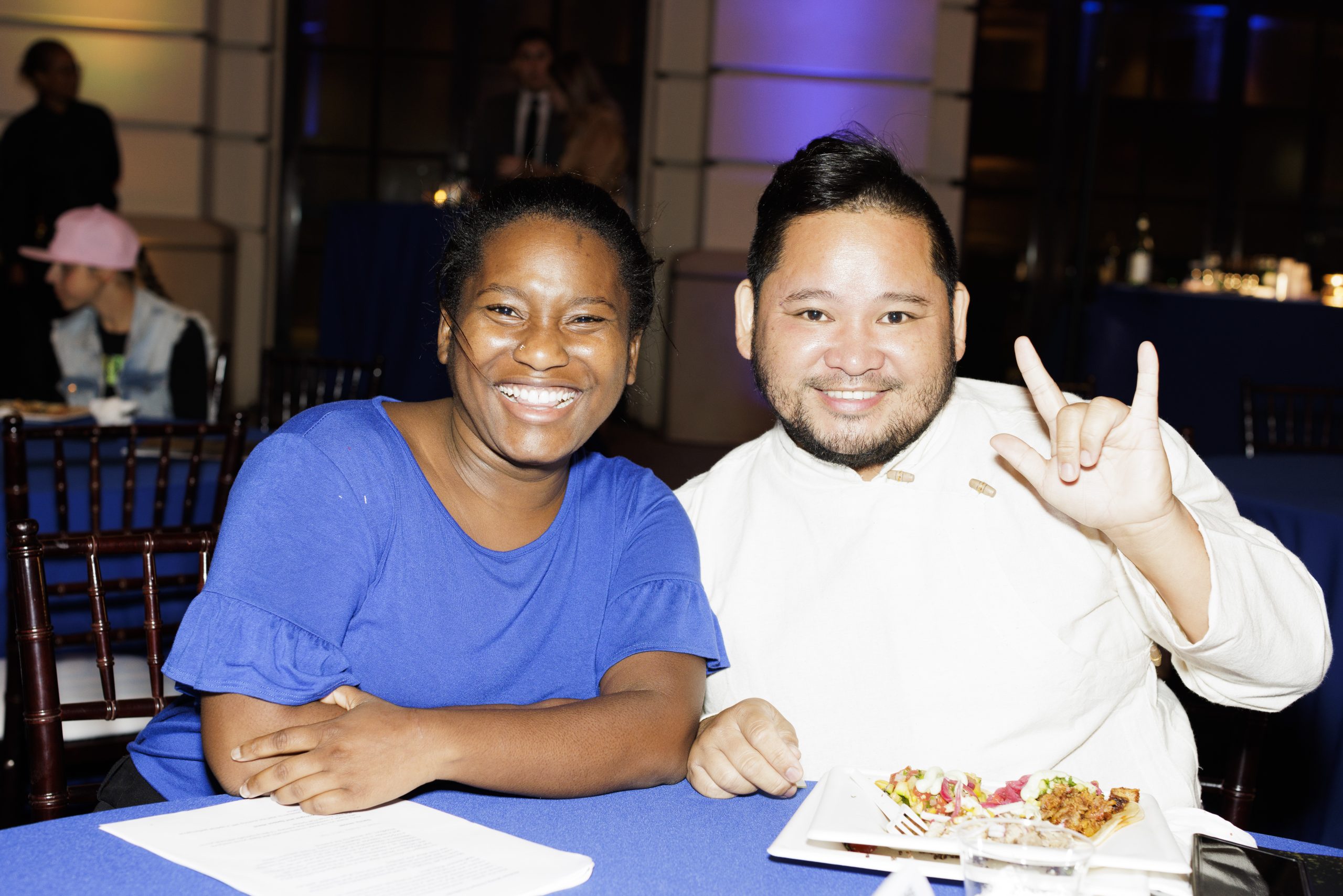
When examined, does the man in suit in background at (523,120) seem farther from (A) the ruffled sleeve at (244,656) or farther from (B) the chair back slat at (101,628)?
(A) the ruffled sleeve at (244,656)

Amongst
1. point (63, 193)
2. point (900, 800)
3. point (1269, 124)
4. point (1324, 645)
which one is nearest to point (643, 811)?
point (900, 800)

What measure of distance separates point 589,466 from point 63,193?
19.3 feet

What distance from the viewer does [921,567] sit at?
1.58 m

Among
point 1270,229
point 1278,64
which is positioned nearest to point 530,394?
point 1270,229

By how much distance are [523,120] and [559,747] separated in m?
6.74

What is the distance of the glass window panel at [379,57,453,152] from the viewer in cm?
828

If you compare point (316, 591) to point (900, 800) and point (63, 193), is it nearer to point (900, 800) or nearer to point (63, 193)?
point (900, 800)

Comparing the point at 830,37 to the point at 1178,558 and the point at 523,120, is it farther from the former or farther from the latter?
the point at 1178,558

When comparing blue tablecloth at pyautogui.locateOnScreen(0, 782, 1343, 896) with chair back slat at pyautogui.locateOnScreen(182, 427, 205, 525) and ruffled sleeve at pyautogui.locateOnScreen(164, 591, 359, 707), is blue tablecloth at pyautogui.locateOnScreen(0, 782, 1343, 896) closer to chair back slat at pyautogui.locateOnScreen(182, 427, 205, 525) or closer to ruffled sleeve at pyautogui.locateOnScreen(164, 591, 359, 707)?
ruffled sleeve at pyautogui.locateOnScreen(164, 591, 359, 707)

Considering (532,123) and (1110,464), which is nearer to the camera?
(1110,464)

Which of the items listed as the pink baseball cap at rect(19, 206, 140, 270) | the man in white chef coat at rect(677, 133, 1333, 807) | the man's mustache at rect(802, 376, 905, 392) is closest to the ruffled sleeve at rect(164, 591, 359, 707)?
the man in white chef coat at rect(677, 133, 1333, 807)

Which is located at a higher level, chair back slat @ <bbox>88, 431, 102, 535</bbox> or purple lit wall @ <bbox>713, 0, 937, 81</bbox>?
purple lit wall @ <bbox>713, 0, 937, 81</bbox>

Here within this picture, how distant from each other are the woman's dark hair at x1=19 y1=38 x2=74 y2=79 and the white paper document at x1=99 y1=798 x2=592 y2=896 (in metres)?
6.16

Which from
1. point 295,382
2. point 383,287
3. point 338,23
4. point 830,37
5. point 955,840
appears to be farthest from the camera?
point 338,23
